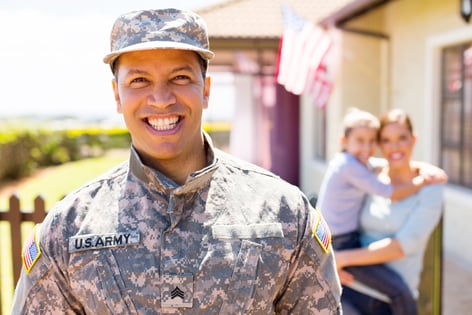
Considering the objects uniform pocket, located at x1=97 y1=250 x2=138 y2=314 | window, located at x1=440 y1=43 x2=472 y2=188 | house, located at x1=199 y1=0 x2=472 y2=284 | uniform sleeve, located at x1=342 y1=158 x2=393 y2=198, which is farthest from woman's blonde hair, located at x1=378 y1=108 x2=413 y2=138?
window, located at x1=440 y1=43 x2=472 y2=188

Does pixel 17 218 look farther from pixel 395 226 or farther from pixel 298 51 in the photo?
pixel 298 51

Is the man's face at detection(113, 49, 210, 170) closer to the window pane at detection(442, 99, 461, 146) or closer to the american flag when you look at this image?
the american flag

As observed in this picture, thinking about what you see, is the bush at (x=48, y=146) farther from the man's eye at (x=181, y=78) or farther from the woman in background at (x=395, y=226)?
the man's eye at (x=181, y=78)

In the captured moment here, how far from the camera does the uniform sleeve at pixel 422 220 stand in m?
2.59

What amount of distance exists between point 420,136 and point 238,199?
5.61 meters

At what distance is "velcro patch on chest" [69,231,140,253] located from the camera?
147cm

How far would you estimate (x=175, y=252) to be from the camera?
4.85 ft

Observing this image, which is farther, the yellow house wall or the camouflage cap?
the yellow house wall

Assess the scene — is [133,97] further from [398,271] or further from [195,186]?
[398,271]

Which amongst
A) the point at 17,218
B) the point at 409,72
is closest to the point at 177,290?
the point at 17,218

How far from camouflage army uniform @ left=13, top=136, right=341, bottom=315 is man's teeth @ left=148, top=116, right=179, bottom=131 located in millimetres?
110

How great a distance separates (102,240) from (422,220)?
165cm

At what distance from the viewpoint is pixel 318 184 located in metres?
9.96

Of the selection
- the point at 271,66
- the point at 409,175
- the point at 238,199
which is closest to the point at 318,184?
the point at 271,66
